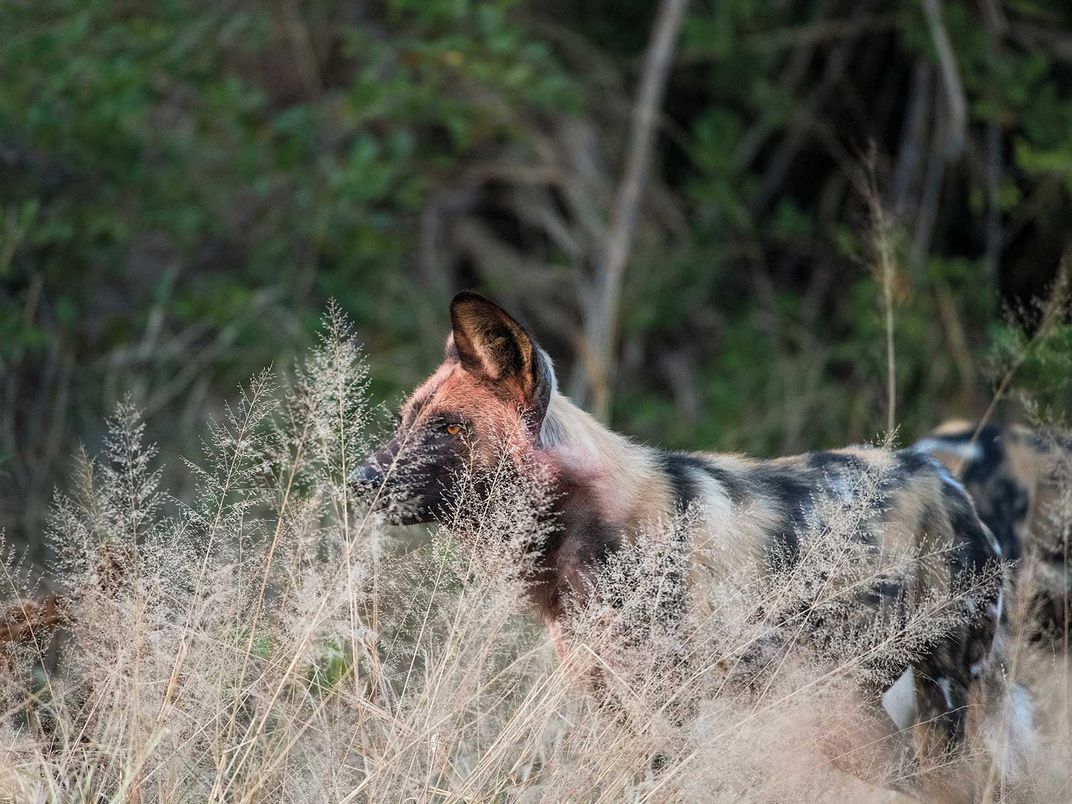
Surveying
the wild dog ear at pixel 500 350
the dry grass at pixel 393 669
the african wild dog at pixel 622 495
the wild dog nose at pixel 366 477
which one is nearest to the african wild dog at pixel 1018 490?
the african wild dog at pixel 622 495

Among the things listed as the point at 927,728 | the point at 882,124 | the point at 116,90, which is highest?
the point at 116,90

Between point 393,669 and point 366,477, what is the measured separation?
56cm

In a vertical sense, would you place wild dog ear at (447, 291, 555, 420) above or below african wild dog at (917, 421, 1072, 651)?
above

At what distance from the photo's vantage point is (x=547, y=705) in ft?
9.68

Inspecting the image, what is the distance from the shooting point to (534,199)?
32.1 feet

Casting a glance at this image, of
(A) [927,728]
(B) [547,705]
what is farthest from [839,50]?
(B) [547,705]

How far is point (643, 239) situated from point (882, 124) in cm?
180

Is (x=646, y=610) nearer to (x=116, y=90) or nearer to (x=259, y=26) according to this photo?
(x=116, y=90)

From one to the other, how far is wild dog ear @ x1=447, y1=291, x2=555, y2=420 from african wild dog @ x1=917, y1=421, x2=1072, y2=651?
4.71 feet

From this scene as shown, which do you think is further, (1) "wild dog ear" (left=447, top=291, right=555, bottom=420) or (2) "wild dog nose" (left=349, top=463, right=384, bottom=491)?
(1) "wild dog ear" (left=447, top=291, right=555, bottom=420)

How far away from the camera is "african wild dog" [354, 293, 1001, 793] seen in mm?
3523

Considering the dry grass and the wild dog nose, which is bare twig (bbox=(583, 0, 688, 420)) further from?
the dry grass

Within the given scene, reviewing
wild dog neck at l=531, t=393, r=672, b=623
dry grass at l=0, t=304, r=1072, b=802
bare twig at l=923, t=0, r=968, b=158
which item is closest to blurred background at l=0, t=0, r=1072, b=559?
bare twig at l=923, t=0, r=968, b=158

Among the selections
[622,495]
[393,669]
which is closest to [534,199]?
[622,495]
